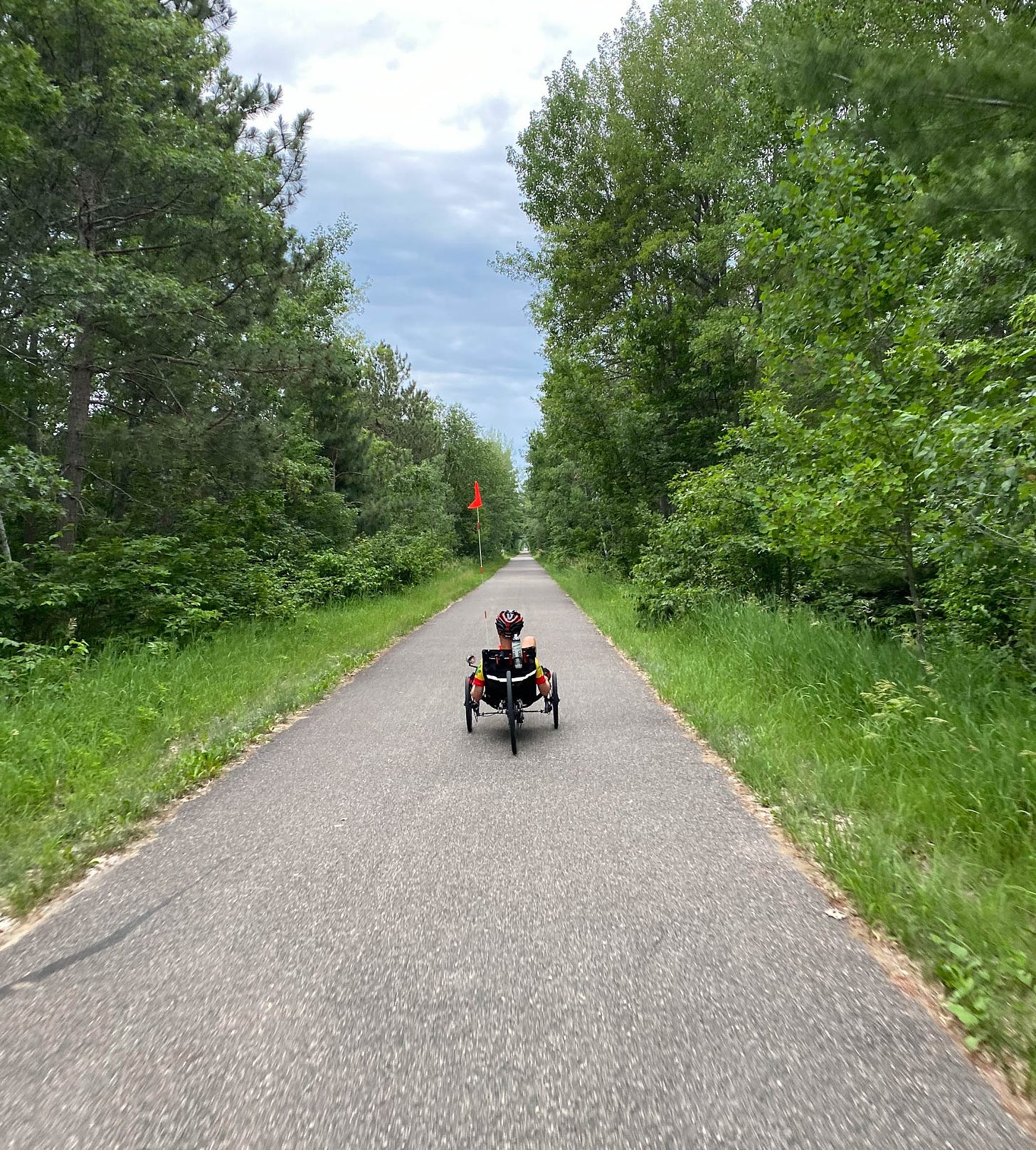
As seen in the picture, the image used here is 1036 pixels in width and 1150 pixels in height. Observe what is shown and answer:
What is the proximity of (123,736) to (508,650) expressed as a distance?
315 centimetres

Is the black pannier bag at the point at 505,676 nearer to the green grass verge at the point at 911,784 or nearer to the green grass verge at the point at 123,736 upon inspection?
the green grass verge at the point at 911,784

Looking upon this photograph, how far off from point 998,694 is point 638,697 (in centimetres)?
336

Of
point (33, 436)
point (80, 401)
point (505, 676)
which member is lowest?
point (505, 676)

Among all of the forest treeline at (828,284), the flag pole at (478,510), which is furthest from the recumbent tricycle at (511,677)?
the flag pole at (478,510)

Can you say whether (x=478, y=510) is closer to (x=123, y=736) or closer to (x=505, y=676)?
(x=505, y=676)

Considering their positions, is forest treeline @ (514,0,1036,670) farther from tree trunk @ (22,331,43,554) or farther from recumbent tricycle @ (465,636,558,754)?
tree trunk @ (22,331,43,554)

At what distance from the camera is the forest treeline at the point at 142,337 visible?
335 inches

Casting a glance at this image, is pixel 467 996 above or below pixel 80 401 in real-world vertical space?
below

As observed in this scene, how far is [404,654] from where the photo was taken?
422 inches

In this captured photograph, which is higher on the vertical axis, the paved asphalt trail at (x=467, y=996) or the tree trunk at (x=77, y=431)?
the tree trunk at (x=77, y=431)

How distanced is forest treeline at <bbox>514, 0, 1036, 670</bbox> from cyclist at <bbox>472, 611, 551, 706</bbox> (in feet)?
7.98

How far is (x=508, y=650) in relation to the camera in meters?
5.80

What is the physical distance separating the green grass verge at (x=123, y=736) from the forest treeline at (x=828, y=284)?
5.21 m

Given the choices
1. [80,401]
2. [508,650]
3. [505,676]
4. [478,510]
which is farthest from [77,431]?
[478,510]
